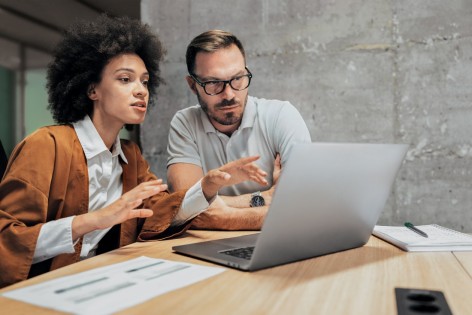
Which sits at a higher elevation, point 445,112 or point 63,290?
point 445,112

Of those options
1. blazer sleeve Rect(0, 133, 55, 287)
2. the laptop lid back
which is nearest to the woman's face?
blazer sleeve Rect(0, 133, 55, 287)

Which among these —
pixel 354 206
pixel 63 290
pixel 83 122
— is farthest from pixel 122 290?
pixel 83 122

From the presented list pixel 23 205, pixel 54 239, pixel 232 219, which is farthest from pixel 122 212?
pixel 232 219

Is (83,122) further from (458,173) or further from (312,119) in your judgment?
(458,173)

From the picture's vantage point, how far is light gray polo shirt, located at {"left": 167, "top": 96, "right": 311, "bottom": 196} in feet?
6.77

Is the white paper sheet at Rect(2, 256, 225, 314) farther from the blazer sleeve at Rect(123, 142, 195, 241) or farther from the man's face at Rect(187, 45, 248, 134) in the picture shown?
the man's face at Rect(187, 45, 248, 134)

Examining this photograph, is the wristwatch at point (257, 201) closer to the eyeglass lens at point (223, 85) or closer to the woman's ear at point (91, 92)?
the eyeglass lens at point (223, 85)

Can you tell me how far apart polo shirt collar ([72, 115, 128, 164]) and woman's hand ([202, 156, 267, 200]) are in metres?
0.41

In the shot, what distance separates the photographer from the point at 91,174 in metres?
1.53

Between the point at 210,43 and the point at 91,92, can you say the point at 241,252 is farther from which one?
the point at 210,43

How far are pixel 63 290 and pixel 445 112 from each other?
216cm

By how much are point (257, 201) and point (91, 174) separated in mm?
636

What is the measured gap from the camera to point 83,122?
1645 millimetres

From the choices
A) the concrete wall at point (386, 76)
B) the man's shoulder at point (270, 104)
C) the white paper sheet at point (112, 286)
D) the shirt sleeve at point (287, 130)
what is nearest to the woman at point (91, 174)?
the white paper sheet at point (112, 286)
